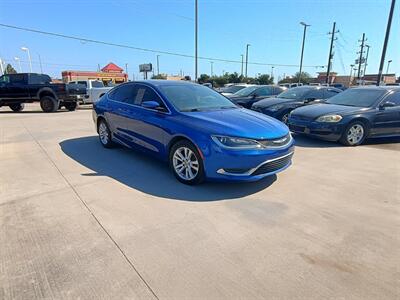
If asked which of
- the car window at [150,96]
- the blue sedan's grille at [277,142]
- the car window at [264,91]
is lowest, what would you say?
the blue sedan's grille at [277,142]

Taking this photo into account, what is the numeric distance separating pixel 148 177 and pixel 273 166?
6.47ft

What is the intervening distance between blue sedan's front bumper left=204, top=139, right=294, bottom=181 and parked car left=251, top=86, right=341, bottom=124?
17.8ft

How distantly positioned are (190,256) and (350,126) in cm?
598

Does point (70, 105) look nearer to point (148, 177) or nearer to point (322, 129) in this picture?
point (148, 177)

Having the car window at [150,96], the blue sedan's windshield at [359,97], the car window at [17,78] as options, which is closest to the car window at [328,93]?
the blue sedan's windshield at [359,97]

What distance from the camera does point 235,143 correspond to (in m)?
3.85

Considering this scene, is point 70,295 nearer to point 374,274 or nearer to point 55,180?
point 374,274

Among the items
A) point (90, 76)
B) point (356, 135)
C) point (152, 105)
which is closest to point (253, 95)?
point (356, 135)

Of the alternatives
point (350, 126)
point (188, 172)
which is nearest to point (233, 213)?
point (188, 172)

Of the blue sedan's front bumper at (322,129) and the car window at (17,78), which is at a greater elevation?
the car window at (17,78)

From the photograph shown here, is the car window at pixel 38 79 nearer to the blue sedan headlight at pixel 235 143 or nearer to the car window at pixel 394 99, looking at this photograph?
the blue sedan headlight at pixel 235 143

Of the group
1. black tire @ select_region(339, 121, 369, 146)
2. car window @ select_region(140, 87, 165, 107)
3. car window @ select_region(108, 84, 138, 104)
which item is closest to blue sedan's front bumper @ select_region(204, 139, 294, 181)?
car window @ select_region(140, 87, 165, 107)

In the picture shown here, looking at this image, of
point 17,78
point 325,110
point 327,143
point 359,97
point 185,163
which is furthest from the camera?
point 17,78

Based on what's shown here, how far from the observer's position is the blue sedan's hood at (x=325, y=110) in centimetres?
711
